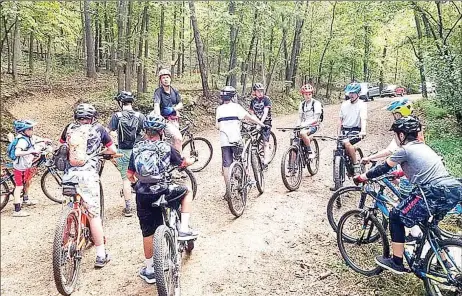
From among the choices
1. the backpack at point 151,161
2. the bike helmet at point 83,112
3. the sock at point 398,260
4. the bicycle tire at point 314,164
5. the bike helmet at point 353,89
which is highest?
the bike helmet at point 353,89

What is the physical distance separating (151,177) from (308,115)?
4.58 metres

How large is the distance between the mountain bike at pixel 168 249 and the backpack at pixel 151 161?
0.60 feet

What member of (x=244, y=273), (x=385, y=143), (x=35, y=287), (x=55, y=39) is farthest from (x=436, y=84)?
(x=55, y=39)

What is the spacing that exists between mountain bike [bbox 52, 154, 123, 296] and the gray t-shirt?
11.3 feet

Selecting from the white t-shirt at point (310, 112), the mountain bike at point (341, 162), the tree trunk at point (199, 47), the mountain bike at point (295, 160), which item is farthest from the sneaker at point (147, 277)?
the tree trunk at point (199, 47)

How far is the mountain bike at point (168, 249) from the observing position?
11.7 feet

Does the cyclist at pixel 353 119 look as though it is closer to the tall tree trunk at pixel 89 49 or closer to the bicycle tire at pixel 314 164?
the bicycle tire at pixel 314 164

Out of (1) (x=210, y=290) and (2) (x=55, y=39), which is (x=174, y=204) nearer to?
(1) (x=210, y=290)

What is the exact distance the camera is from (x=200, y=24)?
66.5 ft

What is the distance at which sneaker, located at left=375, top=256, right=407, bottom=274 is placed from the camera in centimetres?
425

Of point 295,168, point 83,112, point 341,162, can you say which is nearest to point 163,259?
point 83,112

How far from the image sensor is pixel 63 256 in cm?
401

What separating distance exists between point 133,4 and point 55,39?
3.40 meters

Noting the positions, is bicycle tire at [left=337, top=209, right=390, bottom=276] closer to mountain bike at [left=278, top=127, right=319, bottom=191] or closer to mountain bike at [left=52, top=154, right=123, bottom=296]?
mountain bike at [left=278, top=127, right=319, bottom=191]
